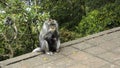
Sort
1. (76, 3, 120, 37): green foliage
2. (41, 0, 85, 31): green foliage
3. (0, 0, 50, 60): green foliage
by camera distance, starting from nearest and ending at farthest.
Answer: (0, 0, 50, 60): green foliage
(76, 3, 120, 37): green foliage
(41, 0, 85, 31): green foliage

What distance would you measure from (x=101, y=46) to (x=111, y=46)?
0.90 feet

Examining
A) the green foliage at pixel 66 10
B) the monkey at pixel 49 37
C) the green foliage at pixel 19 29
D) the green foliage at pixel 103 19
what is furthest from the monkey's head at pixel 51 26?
the green foliage at pixel 66 10

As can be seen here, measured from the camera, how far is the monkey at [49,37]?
719 centimetres

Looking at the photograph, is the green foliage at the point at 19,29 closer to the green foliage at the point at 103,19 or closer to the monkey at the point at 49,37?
the monkey at the point at 49,37

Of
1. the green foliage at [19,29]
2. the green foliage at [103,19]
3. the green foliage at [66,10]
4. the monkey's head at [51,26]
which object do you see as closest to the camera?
the monkey's head at [51,26]

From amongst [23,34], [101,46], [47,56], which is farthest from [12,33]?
[101,46]

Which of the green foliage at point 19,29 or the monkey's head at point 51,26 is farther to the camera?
the green foliage at point 19,29

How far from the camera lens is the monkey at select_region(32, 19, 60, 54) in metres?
7.19

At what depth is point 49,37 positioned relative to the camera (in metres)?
7.28

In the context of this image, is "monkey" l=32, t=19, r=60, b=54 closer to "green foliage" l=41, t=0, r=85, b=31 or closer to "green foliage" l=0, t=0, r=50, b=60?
"green foliage" l=0, t=0, r=50, b=60

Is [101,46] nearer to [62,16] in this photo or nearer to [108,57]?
[108,57]

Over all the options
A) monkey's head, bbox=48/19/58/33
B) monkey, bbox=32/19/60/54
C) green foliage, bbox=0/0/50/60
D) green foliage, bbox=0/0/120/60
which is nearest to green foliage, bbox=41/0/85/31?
green foliage, bbox=0/0/120/60

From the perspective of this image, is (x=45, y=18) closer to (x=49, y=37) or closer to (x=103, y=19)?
(x=49, y=37)

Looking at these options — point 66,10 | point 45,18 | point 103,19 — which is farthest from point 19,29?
point 66,10
